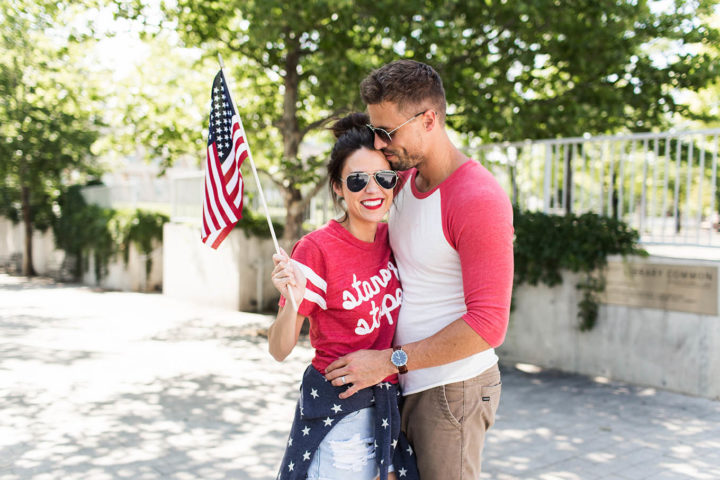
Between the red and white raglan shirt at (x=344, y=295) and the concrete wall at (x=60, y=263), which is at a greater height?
the red and white raglan shirt at (x=344, y=295)

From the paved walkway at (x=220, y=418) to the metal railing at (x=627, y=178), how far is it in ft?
6.05

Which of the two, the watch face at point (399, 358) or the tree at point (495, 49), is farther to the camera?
the tree at point (495, 49)

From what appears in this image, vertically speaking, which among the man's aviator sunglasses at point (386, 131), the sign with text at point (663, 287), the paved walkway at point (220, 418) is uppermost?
the man's aviator sunglasses at point (386, 131)

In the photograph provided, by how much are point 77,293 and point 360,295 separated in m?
16.5

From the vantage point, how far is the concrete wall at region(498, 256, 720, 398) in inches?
266

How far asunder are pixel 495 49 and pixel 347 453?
834cm

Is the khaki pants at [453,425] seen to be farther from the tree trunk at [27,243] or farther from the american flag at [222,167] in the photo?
the tree trunk at [27,243]

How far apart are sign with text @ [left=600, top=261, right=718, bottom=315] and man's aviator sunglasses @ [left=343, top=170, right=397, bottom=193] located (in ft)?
17.6

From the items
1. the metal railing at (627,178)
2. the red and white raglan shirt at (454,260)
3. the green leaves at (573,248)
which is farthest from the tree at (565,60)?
the red and white raglan shirt at (454,260)

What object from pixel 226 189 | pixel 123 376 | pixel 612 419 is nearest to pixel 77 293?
pixel 123 376

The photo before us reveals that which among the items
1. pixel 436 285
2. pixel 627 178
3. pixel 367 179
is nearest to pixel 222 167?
pixel 367 179

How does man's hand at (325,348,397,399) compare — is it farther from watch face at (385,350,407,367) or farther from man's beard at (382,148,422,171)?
man's beard at (382,148,422,171)

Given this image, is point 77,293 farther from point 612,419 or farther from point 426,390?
point 426,390

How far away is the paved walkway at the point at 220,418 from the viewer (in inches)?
194
